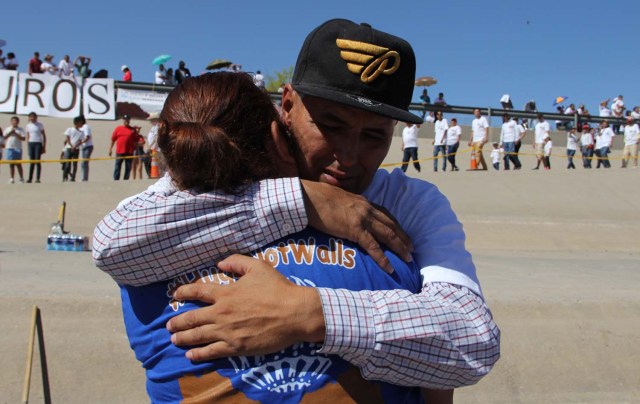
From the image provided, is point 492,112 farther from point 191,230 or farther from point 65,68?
point 191,230

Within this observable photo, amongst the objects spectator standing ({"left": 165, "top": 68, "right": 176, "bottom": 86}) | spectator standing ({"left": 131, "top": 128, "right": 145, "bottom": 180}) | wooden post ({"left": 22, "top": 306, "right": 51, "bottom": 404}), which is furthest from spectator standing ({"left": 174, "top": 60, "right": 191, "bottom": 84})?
wooden post ({"left": 22, "top": 306, "right": 51, "bottom": 404})

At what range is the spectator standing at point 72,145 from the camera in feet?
54.0

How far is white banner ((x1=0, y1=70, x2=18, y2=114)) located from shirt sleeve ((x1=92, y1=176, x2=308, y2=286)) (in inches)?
841

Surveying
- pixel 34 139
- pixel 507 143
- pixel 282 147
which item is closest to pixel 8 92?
pixel 34 139

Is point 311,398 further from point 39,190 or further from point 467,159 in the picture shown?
point 467,159

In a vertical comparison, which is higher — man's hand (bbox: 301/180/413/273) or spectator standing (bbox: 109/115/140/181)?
spectator standing (bbox: 109/115/140/181)

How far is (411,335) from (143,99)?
22342 millimetres

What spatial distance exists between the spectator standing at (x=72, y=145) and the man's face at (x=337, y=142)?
50.6 ft

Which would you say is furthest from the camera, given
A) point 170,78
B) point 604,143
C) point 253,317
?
point 170,78

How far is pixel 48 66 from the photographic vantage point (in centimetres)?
2266

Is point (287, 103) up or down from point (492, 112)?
down

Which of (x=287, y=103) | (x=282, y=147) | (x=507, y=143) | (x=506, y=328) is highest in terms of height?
(x=507, y=143)

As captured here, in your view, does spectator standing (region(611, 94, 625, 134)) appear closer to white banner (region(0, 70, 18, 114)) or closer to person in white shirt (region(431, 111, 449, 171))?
person in white shirt (region(431, 111, 449, 171))

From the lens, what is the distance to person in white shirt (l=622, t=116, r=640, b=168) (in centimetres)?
2103
